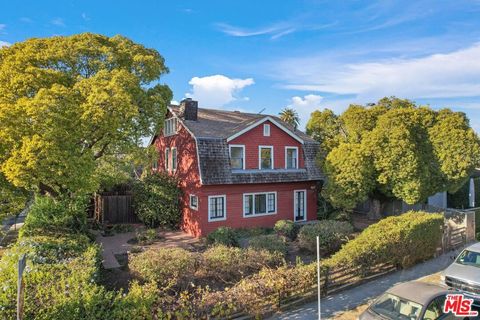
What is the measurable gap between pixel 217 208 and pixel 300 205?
21.7 ft

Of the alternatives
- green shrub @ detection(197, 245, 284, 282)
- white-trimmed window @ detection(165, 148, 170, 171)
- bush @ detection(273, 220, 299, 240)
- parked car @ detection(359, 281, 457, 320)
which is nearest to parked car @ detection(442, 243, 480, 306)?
parked car @ detection(359, 281, 457, 320)

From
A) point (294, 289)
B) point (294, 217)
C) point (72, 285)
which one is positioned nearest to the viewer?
point (72, 285)

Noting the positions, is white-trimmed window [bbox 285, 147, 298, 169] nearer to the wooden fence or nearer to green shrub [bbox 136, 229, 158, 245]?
green shrub [bbox 136, 229, 158, 245]

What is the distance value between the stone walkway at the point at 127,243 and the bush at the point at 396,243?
8.74 m

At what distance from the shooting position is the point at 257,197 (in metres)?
21.6

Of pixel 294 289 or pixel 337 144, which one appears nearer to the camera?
pixel 294 289

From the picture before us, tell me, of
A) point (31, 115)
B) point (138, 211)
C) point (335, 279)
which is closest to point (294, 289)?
point (335, 279)

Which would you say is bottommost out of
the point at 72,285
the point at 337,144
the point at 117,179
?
the point at 72,285

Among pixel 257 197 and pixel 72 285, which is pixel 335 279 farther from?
pixel 257 197

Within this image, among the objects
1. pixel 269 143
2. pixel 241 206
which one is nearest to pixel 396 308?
pixel 241 206

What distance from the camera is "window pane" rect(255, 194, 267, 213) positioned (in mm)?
21609

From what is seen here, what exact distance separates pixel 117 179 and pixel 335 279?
15623 millimetres

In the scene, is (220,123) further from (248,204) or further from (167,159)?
(248,204)

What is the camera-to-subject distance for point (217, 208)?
66.0ft
